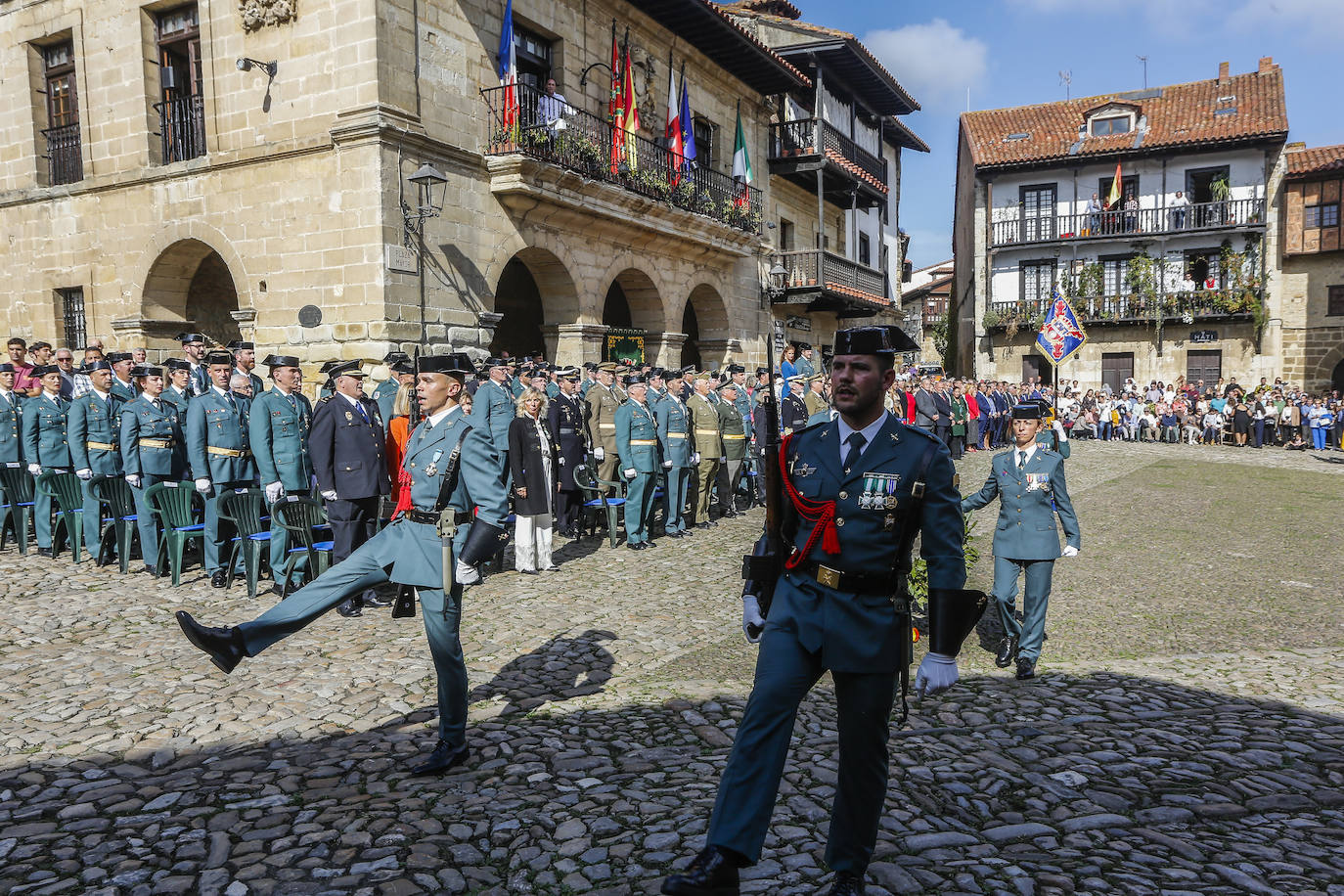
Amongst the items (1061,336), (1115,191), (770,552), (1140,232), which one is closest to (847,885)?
(770,552)

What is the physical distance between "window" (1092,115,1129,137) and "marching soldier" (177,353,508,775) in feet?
126

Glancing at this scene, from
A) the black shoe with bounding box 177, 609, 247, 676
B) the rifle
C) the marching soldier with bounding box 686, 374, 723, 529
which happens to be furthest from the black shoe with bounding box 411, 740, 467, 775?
the marching soldier with bounding box 686, 374, 723, 529

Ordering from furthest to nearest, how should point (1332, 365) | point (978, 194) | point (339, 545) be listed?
point (978, 194) < point (1332, 365) < point (339, 545)

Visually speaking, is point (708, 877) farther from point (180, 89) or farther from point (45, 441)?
point (180, 89)

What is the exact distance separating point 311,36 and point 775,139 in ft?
49.0

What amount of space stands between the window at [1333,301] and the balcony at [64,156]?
38.5 meters

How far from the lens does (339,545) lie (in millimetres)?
7402

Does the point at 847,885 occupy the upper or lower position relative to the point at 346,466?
lower

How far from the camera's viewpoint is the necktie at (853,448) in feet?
10.4

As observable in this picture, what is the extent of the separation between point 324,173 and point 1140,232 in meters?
31.3

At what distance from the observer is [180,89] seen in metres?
14.8

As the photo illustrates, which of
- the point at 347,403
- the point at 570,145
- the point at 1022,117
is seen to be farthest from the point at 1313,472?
the point at 1022,117

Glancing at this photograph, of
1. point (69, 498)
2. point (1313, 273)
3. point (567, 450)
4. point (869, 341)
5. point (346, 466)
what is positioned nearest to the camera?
point (869, 341)

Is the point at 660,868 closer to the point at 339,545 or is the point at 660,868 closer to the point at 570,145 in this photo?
the point at 339,545
